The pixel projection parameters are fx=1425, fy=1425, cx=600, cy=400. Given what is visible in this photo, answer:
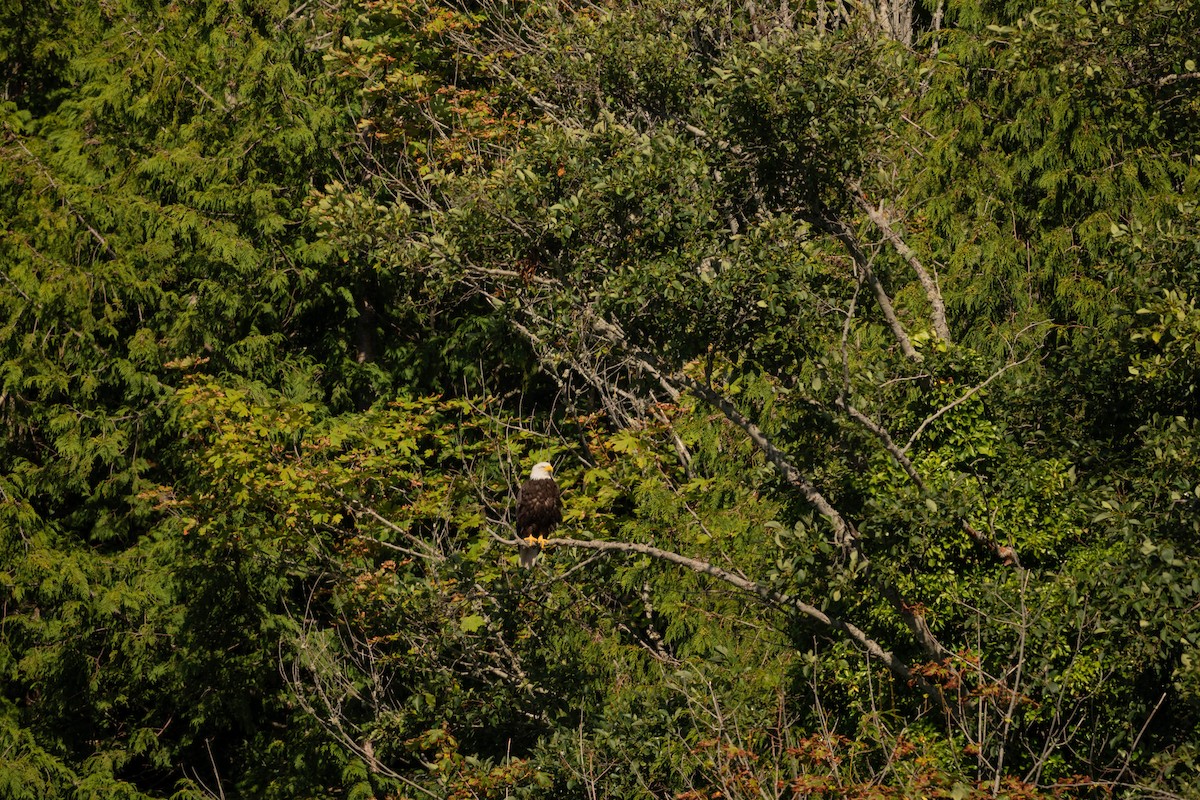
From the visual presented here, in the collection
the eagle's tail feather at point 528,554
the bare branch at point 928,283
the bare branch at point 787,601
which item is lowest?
the eagle's tail feather at point 528,554

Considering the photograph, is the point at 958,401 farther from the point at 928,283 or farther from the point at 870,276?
the point at 928,283

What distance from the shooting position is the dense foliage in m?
6.66

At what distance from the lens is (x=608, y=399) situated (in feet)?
34.0

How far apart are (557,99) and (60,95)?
20.3ft

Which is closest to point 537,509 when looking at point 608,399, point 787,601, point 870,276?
point 608,399

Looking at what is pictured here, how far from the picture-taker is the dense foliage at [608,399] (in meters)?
6.66

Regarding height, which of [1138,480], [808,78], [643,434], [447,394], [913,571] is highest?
[808,78]

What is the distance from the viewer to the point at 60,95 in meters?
13.3

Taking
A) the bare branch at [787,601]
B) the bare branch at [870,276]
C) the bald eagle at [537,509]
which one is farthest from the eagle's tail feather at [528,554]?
the bare branch at [870,276]

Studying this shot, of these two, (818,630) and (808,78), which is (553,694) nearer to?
(818,630)

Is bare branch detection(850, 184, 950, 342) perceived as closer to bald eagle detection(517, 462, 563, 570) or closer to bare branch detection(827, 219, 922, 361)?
bare branch detection(827, 219, 922, 361)

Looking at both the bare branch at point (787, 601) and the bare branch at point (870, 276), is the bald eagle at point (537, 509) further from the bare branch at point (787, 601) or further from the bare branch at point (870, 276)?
the bare branch at point (870, 276)

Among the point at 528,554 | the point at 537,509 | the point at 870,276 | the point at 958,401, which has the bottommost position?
the point at 528,554

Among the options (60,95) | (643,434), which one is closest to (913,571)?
(643,434)
